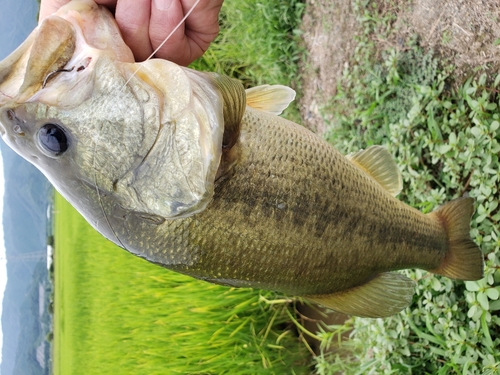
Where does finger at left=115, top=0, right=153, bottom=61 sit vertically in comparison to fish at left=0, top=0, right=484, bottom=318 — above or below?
above

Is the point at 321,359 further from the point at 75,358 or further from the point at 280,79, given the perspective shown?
the point at 75,358

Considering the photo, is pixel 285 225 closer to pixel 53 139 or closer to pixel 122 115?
pixel 122 115

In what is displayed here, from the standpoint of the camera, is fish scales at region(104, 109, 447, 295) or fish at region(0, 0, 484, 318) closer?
fish at region(0, 0, 484, 318)

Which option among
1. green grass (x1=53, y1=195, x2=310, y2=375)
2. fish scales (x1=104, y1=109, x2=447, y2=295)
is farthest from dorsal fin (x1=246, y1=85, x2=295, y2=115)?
green grass (x1=53, y1=195, x2=310, y2=375)

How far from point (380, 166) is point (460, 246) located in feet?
1.52

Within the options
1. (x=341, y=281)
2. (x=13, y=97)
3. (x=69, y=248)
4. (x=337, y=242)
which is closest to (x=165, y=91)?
(x=13, y=97)

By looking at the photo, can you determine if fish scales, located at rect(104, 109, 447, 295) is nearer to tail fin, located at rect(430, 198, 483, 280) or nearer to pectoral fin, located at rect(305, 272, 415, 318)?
pectoral fin, located at rect(305, 272, 415, 318)

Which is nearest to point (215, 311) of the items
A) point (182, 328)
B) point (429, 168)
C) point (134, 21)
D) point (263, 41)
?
point (182, 328)

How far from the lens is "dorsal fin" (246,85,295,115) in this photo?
1646 millimetres

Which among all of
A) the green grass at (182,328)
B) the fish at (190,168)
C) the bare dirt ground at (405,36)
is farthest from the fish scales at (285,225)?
the green grass at (182,328)

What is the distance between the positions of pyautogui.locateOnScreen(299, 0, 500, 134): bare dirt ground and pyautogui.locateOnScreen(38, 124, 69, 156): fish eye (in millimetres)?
1852

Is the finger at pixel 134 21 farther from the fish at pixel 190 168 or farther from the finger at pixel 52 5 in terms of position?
the finger at pixel 52 5

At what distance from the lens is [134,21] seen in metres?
1.49

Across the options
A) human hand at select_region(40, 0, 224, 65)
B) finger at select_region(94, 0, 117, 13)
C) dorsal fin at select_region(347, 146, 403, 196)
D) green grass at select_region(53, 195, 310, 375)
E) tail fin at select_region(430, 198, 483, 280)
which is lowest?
green grass at select_region(53, 195, 310, 375)
